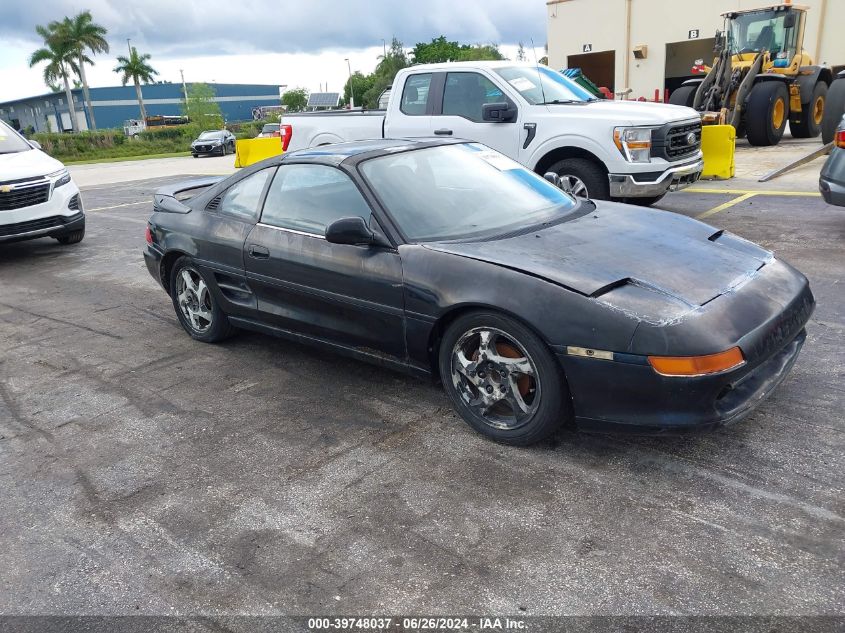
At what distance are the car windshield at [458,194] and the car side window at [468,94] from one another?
435 cm

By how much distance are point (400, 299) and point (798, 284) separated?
2.02m

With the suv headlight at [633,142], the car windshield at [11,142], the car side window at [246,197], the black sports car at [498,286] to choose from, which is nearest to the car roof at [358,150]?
the black sports car at [498,286]

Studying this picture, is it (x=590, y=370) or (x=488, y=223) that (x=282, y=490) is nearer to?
(x=590, y=370)

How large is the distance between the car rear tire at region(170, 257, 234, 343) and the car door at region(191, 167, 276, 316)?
0.15 meters

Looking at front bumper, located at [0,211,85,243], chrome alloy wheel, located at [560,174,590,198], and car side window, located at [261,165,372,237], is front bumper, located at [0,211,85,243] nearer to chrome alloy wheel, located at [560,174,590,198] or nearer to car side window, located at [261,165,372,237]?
car side window, located at [261,165,372,237]

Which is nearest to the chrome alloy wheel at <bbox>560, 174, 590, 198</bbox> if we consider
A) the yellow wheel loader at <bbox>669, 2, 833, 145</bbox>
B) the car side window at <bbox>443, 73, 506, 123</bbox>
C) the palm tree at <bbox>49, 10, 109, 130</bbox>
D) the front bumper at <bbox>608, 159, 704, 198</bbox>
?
the front bumper at <bbox>608, 159, 704, 198</bbox>

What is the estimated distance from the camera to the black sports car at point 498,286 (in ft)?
10.1

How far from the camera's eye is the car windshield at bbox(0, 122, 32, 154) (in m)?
9.42

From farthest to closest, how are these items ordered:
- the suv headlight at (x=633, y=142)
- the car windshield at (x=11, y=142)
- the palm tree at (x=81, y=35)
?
the palm tree at (x=81, y=35) < the car windshield at (x=11, y=142) < the suv headlight at (x=633, y=142)

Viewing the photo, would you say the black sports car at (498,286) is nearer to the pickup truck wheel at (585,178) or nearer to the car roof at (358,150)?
the car roof at (358,150)

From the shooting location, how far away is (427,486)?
3.25 meters

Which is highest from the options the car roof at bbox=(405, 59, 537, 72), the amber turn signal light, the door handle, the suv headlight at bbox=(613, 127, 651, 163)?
the car roof at bbox=(405, 59, 537, 72)

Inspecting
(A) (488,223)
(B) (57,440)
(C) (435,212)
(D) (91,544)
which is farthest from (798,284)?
(B) (57,440)

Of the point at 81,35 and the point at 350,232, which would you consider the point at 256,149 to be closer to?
the point at 350,232
